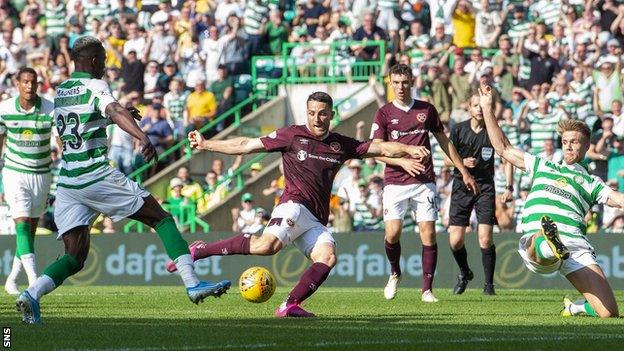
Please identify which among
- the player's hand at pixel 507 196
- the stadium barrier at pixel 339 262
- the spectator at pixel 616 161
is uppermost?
the player's hand at pixel 507 196

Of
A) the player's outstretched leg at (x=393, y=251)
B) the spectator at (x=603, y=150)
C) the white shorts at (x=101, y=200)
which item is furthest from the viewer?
the spectator at (x=603, y=150)

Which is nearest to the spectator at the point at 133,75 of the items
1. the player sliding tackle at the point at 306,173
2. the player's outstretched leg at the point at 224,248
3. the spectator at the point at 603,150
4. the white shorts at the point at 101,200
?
the spectator at the point at 603,150

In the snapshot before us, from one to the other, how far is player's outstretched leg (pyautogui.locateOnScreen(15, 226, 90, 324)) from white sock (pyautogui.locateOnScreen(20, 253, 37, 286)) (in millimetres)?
3963

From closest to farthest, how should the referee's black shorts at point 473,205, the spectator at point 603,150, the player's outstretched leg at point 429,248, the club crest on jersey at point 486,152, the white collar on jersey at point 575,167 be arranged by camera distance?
1. the white collar on jersey at point 575,167
2. the player's outstretched leg at point 429,248
3. the club crest on jersey at point 486,152
4. the referee's black shorts at point 473,205
5. the spectator at point 603,150

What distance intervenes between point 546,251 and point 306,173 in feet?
7.77

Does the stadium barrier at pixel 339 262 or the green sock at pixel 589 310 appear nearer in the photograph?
the green sock at pixel 589 310

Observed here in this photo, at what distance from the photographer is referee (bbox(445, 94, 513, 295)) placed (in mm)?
17578

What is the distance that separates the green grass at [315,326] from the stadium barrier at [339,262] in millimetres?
5682

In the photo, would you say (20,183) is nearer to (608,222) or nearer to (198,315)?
(198,315)

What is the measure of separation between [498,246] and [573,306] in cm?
860

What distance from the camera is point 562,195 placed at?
518 inches

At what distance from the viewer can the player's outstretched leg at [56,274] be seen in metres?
11.7

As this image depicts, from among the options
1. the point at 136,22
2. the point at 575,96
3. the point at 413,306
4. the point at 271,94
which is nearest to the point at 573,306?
the point at 413,306

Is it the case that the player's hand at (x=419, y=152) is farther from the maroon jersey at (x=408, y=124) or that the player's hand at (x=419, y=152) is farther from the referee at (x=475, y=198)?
the referee at (x=475, y=198)
